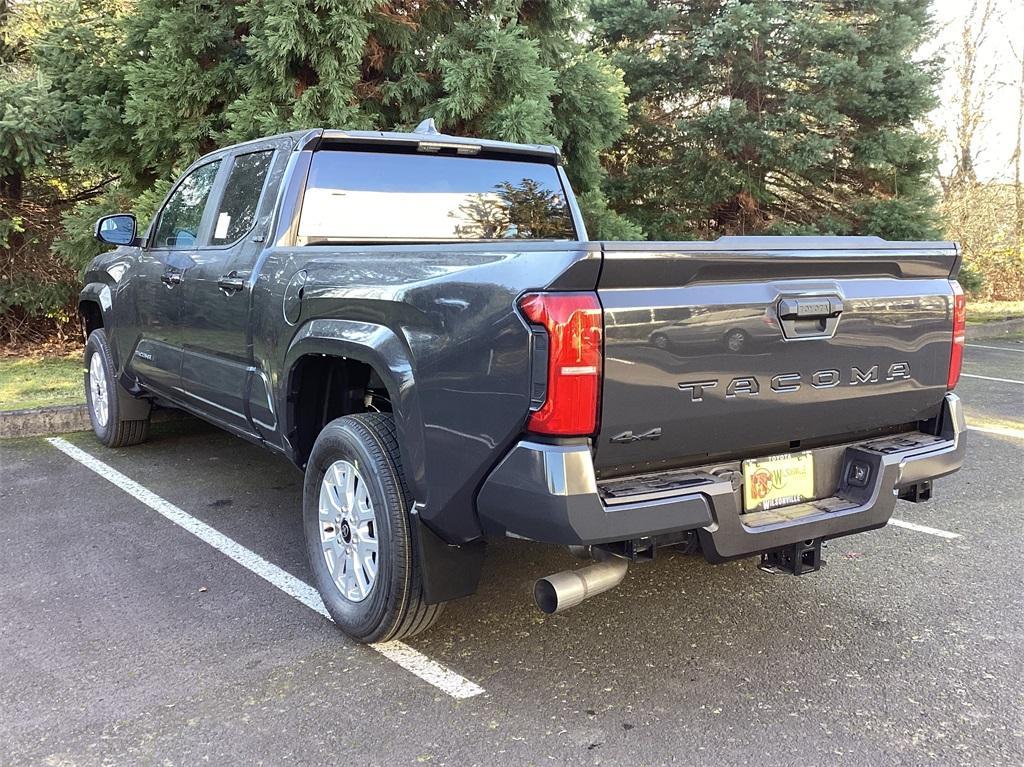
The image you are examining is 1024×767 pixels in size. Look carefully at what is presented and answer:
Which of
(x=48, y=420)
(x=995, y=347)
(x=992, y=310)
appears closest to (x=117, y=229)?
(x=48, y=420)

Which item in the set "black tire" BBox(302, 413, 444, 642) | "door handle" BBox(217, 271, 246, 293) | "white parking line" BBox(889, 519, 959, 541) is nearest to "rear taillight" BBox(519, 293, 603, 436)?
"black tire" BBox(302, 413, 444, 642)

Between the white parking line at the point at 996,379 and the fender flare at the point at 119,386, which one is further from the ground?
the fender flare at the point at 119,386

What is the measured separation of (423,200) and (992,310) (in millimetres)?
15347

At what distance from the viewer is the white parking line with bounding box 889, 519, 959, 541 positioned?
444cm

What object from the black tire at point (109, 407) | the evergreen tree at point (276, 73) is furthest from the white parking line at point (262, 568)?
the evergreen tree at point (276, 73)

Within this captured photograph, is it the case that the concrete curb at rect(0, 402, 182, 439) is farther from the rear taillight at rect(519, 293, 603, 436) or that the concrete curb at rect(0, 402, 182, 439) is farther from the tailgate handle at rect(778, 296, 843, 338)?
the tailgate handle at rect(778, 296, 843, 338)

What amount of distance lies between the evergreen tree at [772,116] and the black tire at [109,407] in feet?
27.0

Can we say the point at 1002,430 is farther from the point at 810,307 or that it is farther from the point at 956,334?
the point at 810,307

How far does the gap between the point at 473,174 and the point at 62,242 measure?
6448 mm

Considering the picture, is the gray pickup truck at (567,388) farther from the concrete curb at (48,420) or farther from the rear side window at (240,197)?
the concrete curb at (48,420)

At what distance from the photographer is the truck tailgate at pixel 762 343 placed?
8.15 ft

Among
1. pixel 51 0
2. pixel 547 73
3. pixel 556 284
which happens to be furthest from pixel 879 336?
pixel 51 0

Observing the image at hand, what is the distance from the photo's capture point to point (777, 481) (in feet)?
9.37

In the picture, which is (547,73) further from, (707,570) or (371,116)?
(707,570)
